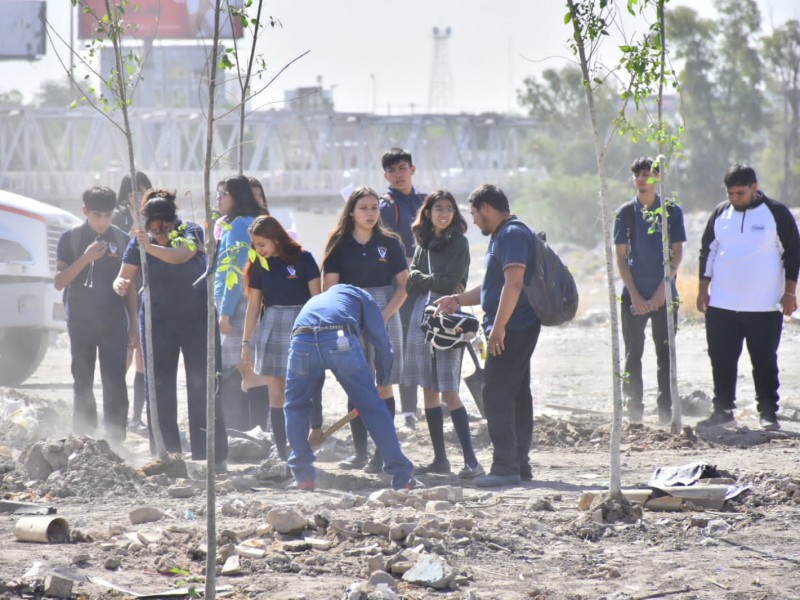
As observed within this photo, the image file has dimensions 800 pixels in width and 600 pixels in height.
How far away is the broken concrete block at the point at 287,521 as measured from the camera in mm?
5523

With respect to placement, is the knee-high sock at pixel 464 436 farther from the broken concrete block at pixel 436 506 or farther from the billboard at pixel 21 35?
the billboard at pixel 21 35

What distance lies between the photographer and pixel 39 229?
491 inches

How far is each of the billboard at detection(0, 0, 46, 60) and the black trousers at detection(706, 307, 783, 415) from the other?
48.7m

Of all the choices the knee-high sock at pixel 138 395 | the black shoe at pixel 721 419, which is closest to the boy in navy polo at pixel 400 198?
the knee-high sock at pixel 138 395

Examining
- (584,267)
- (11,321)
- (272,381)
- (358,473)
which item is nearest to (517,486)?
(358,473)

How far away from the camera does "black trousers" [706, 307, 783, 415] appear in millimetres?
9094

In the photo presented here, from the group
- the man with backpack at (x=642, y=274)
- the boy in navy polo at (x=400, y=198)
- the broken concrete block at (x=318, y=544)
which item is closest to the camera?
the broken concrete block at (x=318, y=544)

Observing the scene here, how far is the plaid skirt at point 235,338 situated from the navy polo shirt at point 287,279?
726mm

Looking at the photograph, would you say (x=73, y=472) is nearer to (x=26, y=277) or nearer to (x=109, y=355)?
(x=109, y=355)

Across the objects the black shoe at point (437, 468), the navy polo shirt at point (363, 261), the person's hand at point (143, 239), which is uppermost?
the person's hand at point (143, 239)

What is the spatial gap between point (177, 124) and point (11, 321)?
161ft

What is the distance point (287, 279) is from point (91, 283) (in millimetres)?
1865

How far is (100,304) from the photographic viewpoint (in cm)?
872

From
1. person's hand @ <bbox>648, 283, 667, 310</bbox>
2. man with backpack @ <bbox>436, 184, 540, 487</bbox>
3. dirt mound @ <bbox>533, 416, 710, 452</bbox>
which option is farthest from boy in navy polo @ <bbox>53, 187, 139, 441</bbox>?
person's hand @ <bbox>648, 283, 667, 310</bbox>
